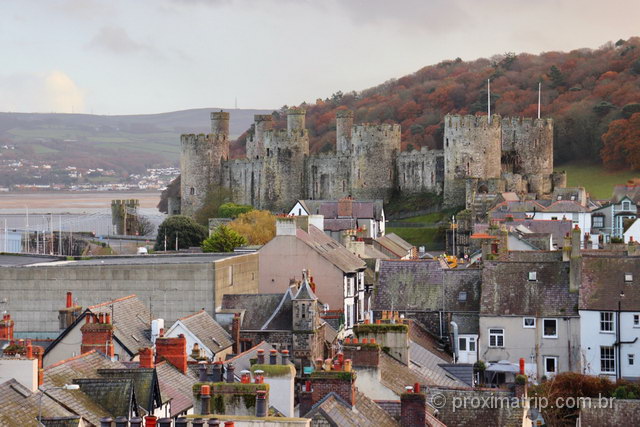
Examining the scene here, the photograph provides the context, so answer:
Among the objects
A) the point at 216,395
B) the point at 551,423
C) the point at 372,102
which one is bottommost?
the point at 551,423

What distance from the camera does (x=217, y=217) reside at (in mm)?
92750

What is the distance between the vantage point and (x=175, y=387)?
19.8m

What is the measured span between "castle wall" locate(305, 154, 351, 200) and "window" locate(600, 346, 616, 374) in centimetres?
5751

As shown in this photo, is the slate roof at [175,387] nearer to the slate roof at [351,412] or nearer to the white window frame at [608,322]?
the slate roof at [351,412]

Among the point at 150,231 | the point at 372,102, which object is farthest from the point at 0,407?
the point at 372,102

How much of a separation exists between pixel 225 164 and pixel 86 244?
570 inches

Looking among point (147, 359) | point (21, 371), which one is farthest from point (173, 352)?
point (21, 371)

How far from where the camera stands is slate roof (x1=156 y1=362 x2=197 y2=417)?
1881 cm

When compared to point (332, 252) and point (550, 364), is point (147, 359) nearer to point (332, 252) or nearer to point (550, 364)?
point (550, 364)

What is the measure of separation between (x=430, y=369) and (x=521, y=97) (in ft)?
356

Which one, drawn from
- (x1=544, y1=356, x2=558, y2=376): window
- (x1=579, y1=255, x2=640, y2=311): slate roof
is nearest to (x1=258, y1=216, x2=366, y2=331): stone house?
(x1=544, y1=356, x2=558, y2=376): window

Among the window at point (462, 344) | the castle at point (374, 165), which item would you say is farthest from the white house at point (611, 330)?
the castle at point (374, 165)

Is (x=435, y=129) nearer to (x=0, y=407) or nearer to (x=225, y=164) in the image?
(x=225, y=164)

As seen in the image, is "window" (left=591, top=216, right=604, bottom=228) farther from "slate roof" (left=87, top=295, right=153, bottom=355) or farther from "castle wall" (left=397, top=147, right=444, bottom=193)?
"slate roof" (left=87, top=295, right=153, bottom=355)
